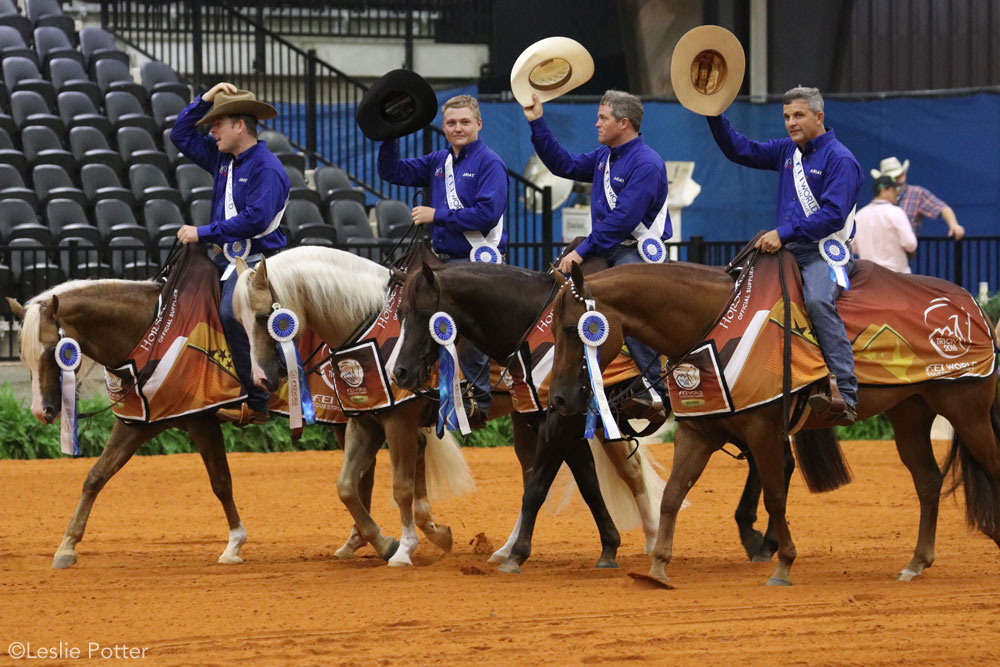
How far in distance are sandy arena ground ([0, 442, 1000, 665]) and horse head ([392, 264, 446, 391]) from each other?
1137mm

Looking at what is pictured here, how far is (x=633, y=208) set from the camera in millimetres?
8312

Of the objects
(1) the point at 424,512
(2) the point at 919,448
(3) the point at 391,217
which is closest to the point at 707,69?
(2) the point at 919,448

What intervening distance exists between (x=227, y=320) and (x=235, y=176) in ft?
3.24

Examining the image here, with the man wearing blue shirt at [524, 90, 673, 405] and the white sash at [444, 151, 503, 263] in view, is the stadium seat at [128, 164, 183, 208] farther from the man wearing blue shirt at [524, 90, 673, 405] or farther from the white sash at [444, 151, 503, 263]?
the man wearing blue shirt at [524, 90, 673, 405]

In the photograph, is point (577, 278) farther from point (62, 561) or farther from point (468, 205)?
point (62, 561)

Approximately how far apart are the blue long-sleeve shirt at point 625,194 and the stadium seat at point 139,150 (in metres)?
9.82

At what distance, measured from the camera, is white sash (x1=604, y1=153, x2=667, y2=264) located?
8.41 m

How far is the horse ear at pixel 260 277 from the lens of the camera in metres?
8.16

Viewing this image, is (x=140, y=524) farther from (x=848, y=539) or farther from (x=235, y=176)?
(x=848, y=539)

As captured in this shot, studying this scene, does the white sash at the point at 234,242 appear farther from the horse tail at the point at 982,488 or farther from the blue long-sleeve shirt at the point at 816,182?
the horse tail at the point at 982,488

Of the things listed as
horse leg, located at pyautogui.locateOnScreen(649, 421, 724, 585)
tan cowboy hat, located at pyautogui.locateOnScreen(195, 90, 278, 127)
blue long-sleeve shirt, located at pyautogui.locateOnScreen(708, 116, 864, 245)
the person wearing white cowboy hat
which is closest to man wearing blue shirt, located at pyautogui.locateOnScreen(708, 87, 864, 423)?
blue long-sleeve shirt, located at pyautogui.locateOnScreen(708, 116, 864, 245)

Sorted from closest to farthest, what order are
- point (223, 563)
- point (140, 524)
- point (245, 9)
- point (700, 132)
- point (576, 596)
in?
point (576, 596) → point (223, 563) → point (140, 524) → point (700, 132) → point (245, 9)

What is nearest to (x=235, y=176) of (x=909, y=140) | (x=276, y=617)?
(x=276, y=617)

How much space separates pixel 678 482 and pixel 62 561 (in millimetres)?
3746
